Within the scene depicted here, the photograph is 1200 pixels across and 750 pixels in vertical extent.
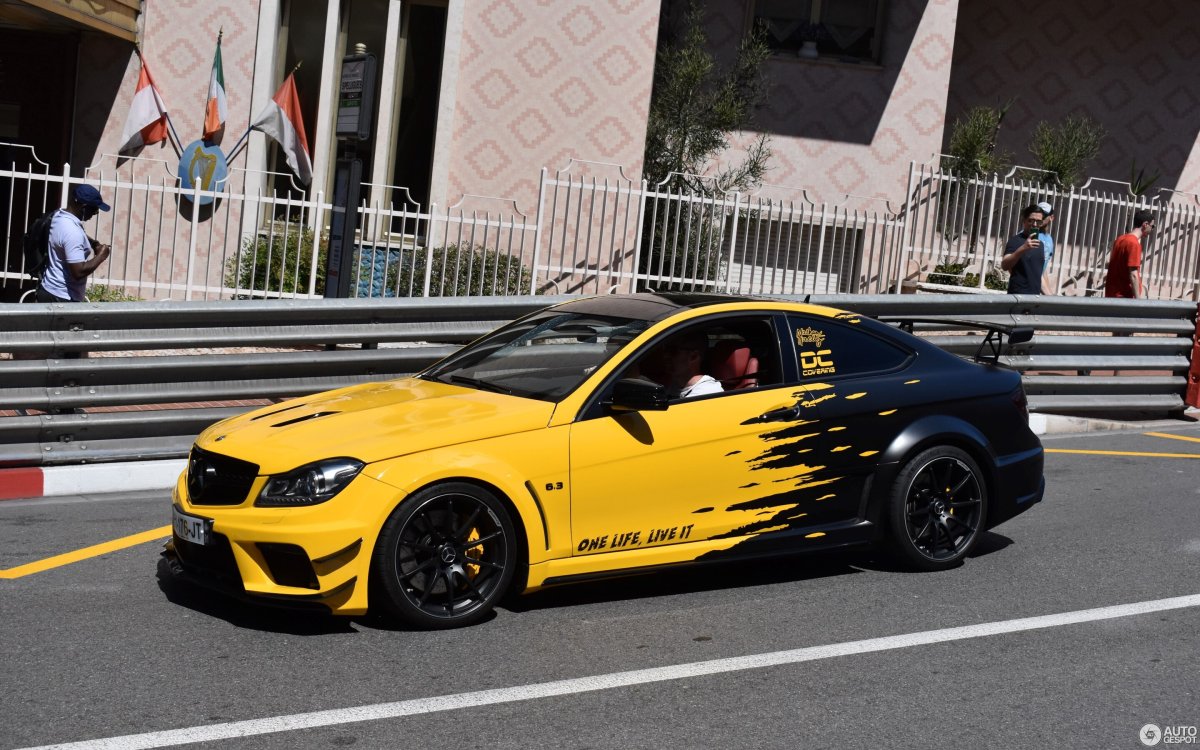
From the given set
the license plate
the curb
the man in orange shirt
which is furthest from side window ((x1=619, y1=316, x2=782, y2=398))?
the man in orange shirt

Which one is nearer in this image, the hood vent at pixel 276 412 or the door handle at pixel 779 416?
the hood vent at pixel 276 412

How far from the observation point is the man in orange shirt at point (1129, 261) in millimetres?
12656

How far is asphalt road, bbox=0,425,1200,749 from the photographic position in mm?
4605

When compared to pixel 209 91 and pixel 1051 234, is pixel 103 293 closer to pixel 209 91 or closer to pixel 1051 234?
pixel 209 91

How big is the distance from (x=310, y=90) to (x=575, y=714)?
12.6m

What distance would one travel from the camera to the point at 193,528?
5574mm

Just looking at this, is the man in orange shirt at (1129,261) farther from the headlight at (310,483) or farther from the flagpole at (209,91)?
the flagpole at (209,91)

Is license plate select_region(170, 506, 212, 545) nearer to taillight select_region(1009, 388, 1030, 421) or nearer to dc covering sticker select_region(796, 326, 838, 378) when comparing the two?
dc covering sticker select_region(796, 326, 838, 378)

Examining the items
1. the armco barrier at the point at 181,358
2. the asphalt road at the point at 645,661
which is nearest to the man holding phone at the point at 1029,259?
the armco barrier at the point at 181,358

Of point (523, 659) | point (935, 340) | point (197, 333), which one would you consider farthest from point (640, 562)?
point (935, 340)

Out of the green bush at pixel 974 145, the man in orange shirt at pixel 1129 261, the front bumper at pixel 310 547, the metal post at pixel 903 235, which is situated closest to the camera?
the front bumper at pixel 310 547

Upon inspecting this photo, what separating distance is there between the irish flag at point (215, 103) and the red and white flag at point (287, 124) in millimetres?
373

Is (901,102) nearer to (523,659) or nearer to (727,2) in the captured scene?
(727,2)

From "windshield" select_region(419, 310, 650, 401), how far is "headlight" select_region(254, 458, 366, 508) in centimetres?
102
